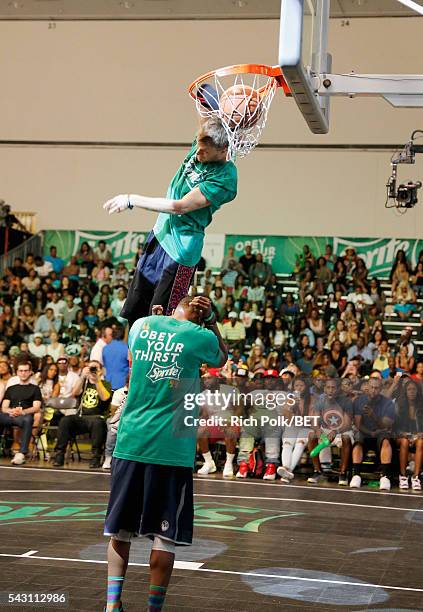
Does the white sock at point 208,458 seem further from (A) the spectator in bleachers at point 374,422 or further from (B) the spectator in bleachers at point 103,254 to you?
(B) the spectator in bleachers at point 103,254

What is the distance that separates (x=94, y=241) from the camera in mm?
21062

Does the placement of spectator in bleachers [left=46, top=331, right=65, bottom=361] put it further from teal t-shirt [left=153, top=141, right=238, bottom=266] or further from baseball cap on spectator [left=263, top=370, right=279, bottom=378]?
teal t-shirt [left=153, top=141, right=238, bottom=266]

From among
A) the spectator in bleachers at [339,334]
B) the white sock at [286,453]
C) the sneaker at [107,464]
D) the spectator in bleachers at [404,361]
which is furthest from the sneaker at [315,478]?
the spectator in bleachers at [339,334]

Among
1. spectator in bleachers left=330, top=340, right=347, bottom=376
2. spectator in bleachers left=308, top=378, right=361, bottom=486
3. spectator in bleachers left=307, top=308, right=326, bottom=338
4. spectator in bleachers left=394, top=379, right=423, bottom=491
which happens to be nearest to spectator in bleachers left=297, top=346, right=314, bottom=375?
spectator in bleachers left=330, top=340, right=347, bottom=376

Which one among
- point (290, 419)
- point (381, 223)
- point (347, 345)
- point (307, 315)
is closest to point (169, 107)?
point (381, 223)

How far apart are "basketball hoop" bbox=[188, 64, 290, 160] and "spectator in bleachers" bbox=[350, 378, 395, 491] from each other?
7249 mm

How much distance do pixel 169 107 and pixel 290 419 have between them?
1189 cm

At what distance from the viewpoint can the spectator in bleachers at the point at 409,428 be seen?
37.1 ft

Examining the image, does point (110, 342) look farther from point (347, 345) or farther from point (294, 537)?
point (294, 537)

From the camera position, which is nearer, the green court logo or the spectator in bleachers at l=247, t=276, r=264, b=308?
the green court logo

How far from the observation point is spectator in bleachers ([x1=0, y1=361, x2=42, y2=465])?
12555 mm

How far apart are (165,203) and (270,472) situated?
7.77m

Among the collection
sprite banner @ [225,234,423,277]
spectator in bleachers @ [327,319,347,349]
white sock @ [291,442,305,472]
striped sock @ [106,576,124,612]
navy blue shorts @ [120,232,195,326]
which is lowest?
striped sock @ [106,576,124,612]

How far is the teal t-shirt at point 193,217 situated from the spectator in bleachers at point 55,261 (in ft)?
52.5
